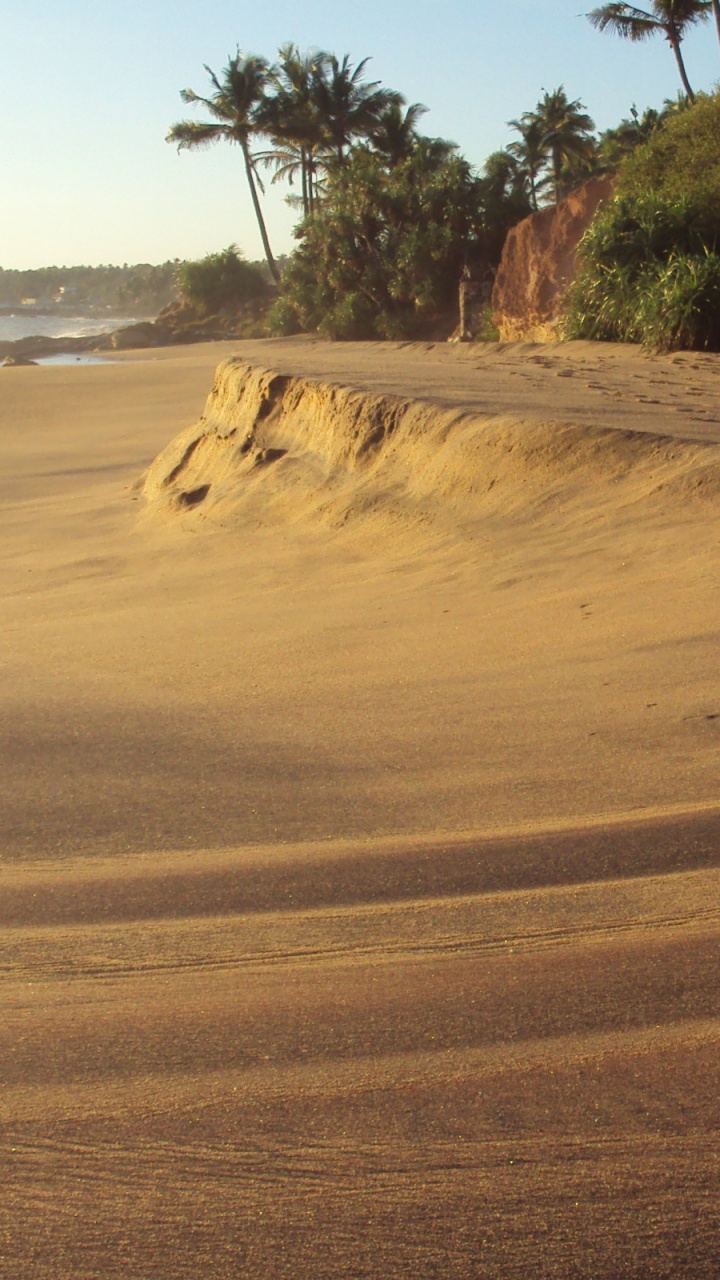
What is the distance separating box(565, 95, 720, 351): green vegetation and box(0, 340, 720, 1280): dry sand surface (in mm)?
5698

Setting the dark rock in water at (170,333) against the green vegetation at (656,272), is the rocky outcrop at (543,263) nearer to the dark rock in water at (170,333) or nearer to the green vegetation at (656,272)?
the green vegetation at (656,272)

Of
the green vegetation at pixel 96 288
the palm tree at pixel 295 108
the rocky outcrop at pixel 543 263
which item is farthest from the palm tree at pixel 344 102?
the green vegetation at pixel 96 288

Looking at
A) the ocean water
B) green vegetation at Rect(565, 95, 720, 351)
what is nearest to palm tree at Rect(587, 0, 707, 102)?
green vegetation at Rect(565, 95, 720, 351)

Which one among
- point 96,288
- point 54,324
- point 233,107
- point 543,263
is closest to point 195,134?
point 233,107

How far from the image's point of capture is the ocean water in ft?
271

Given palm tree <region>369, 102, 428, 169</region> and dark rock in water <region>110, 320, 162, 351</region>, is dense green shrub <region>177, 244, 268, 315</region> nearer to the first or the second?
dark rock in water <region>110, 320, 162, 351</region>

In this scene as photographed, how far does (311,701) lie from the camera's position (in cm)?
483

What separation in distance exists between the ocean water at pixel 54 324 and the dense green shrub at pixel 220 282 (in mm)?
27483

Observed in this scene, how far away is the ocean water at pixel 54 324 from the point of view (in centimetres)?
8250

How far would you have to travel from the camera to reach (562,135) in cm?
4672

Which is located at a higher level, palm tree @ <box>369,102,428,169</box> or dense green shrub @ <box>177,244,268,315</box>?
palm tree @ <box>369,102,428,169</box>

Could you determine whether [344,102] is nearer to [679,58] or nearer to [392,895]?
[679,58]

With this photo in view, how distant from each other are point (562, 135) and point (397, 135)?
8.88 meters

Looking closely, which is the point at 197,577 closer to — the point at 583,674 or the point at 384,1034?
the point at 583,674
